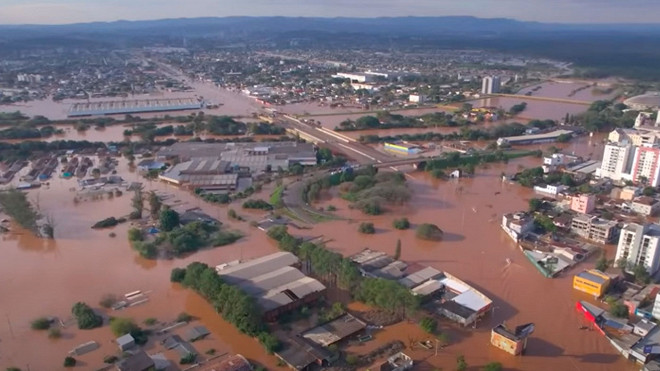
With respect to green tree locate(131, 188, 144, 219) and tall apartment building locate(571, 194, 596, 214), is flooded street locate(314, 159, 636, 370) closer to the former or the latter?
tall apartment building locate(571, 194, 596, 214)

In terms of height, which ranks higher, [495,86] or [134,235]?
[495,86]

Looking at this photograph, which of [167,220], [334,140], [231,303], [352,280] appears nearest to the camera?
[231,303]

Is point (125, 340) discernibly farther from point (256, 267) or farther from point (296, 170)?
point (296, 170)

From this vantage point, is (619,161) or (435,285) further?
(619,161)

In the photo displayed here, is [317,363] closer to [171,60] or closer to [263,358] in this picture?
→ [263,358]

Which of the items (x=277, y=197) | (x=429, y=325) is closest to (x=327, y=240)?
(x=277, y=197)

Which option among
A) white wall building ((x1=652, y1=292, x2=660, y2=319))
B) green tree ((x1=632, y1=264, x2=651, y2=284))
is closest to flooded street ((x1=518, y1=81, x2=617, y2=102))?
green tree ((x1=632, y1=264, x2=651, y2=284))

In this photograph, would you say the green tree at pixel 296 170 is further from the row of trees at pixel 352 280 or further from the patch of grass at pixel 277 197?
the row of trees at pixel 352 280
